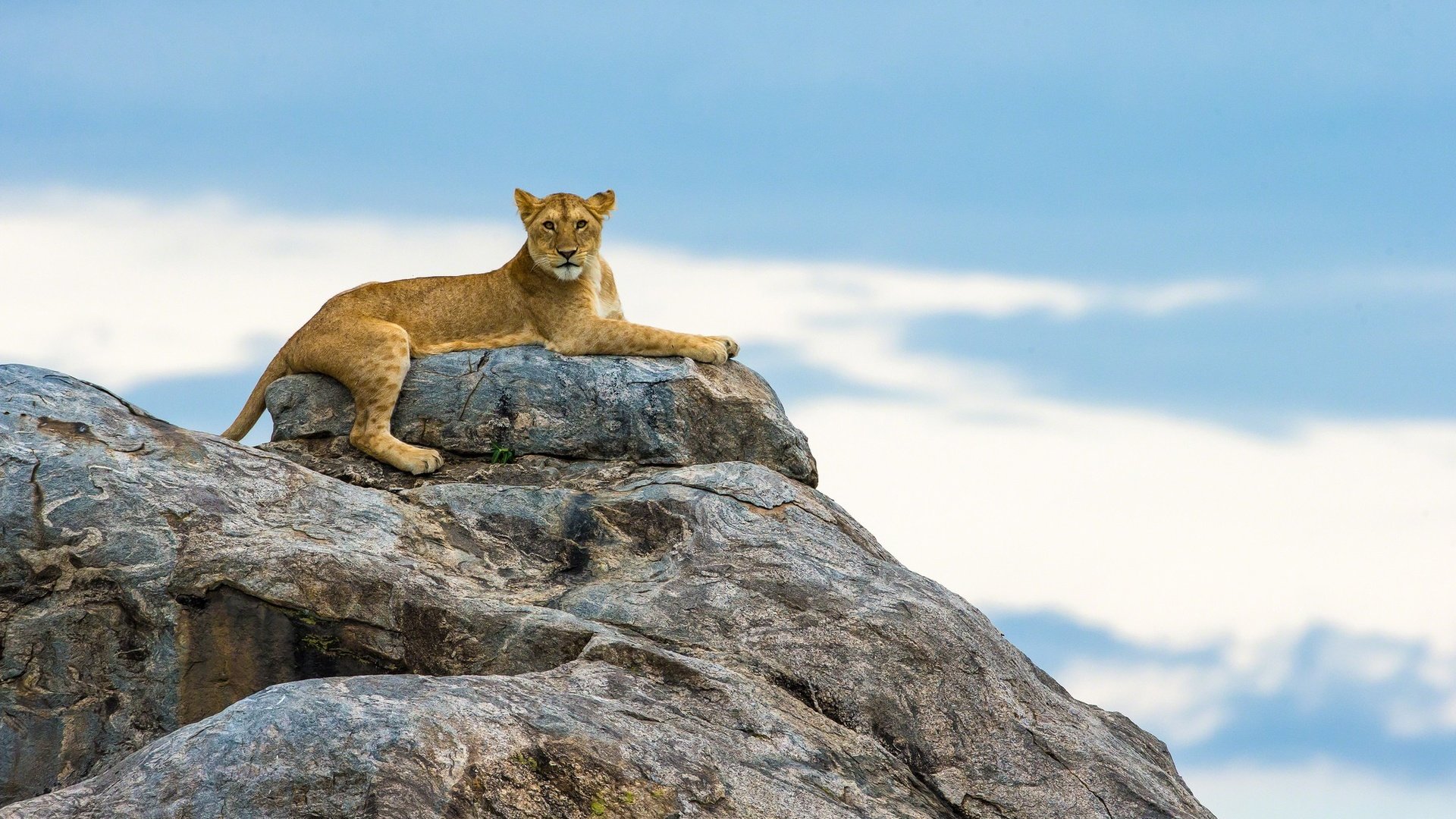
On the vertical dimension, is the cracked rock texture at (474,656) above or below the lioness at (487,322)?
below

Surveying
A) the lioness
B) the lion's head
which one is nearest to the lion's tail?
the lioness

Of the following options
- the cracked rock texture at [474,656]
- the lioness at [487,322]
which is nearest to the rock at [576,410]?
the lioness at [487,322]

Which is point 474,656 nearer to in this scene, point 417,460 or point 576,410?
point 417,460

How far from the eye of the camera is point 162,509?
9000 mm

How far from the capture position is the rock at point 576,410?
38.9ft

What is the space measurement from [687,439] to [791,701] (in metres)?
3.96

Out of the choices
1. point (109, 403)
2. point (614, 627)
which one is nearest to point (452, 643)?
point (614, 627)

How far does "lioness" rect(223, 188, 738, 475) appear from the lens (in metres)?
12.2

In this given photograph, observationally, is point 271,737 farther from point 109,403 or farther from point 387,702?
point 109,403

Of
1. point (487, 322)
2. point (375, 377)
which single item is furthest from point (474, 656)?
point (487, 322)

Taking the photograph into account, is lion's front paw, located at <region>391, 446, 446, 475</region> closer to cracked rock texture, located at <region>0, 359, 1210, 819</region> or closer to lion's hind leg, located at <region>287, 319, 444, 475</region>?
lion's hind leg, located at <region>287, 319, 444, 475</region>

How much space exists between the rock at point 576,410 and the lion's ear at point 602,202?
1.48 meters

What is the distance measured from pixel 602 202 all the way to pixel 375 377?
107 inches

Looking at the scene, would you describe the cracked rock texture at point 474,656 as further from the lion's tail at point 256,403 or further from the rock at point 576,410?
the lion's tail at point 256,403
